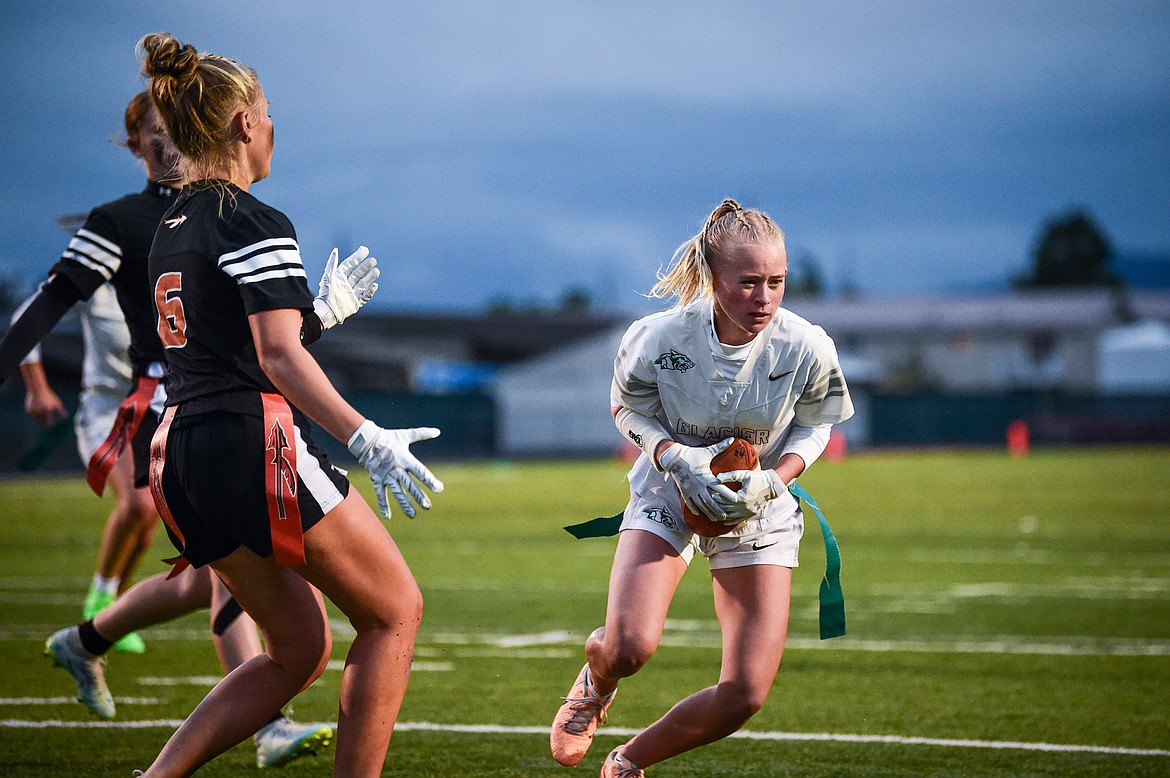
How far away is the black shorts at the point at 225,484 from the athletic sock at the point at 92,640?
2150 millimetres

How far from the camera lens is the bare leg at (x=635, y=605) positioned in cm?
422

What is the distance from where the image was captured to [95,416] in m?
7.34

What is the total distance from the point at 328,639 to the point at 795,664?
4.03m

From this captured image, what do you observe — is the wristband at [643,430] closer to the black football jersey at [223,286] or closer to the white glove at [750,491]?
the white glove at [750,491]

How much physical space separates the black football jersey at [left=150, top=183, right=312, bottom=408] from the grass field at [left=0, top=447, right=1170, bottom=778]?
1.96 m

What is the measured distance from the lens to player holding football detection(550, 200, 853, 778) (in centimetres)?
420

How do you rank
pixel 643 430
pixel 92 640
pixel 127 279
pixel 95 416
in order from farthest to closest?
1. pixel 95 416
2. pixel 92 640
3. pixel 127 279
4. pixel 643 430

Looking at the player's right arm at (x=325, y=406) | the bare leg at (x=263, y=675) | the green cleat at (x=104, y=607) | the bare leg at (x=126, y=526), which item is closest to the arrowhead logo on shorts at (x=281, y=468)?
the player's right arm at (x=325, y=406)

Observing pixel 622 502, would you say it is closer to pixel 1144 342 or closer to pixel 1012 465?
pixel 1012 465

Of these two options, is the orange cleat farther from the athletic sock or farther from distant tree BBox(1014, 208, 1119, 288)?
distant tree BBox(1014, 208, 1119, 288)

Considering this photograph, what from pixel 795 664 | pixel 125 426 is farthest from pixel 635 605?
pixel 795 664

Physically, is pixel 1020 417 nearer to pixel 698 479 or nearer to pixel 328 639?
pixel 698 479

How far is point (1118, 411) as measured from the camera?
46844 mm

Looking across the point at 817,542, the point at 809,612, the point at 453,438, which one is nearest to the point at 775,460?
the point at 809,612
